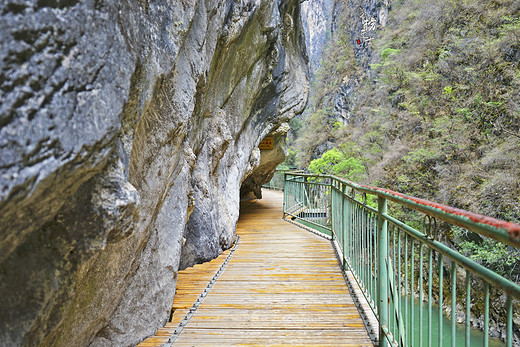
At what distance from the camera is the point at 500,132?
8.48 metres

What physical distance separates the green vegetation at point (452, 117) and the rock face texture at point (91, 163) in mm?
6900

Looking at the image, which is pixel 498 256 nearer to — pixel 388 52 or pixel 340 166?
pixel 340 166

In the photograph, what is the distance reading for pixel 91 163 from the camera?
139 centimetres

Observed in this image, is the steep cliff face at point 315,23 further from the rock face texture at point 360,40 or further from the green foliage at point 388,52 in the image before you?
the green foliage at point 388,52

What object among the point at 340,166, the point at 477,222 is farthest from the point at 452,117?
the point at 477,222

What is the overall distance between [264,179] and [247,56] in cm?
813

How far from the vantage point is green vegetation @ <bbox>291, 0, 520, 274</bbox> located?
25.1ft

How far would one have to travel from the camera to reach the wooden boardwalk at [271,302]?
2.75m

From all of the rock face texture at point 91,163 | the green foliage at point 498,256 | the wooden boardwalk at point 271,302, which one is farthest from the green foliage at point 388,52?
the rock face texture at point 91,163

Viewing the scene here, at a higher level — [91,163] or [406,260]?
[91,163]

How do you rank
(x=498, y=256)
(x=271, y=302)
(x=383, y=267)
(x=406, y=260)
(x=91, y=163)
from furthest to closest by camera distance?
(x=498, y=256)
(x=271, y=302)
(x=383, y=267)
(x=406, y=260)
(x=91, y=163)

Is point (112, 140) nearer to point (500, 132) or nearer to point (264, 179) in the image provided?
point (500, 132)

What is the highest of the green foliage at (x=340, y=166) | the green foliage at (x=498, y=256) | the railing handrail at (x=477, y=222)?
the green foliage at (x=340, y=166)

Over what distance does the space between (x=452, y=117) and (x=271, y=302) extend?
30.2 feet
